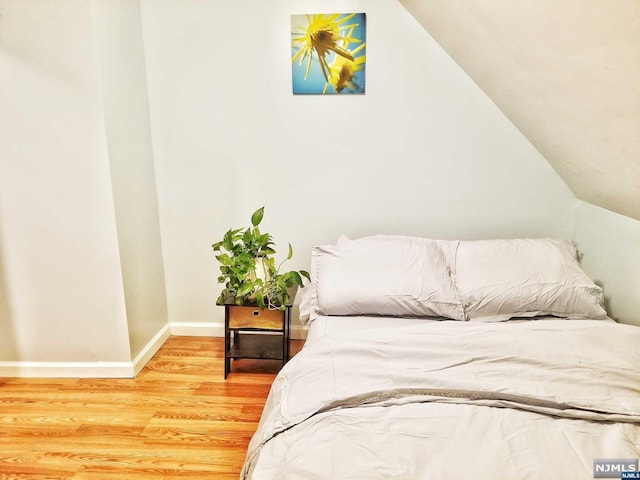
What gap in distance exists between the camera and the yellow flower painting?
263cm

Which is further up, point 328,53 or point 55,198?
point 328,53

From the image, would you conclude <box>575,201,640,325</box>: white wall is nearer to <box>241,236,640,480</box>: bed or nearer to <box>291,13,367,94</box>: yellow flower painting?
<box>241,236,640,480</box>: bed

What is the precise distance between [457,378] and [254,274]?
129 cm

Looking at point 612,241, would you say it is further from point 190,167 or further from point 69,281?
point 69,281

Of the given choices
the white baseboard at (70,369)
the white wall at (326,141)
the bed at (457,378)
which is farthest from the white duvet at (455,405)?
the white baseboard at (70,369)

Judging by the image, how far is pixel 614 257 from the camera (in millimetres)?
2309

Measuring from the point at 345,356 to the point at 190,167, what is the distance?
1605 millimetres

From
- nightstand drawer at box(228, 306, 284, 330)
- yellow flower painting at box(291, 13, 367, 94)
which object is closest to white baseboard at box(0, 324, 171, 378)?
nightstand drawer at box(228, 306, 284, 330)

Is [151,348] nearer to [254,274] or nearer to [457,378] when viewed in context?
[254,274]

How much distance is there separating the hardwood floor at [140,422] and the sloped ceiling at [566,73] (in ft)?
6.00

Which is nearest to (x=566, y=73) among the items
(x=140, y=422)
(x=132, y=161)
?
(x=132, y=161)

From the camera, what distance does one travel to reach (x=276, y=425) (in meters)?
1.53

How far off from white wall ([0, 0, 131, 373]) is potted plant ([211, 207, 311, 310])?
0.56 metres

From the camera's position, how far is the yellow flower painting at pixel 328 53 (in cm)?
263
